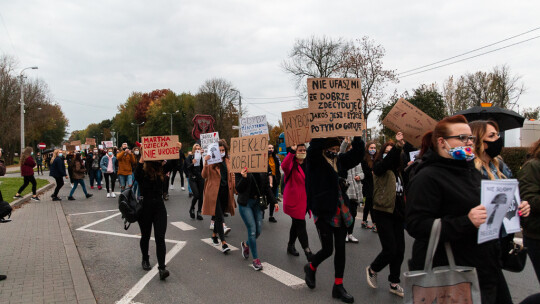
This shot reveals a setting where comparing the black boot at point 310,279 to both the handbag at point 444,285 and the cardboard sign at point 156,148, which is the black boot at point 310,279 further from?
the handbag at point 444,285

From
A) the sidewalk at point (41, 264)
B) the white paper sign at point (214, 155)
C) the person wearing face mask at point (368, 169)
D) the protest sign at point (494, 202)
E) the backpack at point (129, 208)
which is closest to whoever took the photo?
the protest sign at point (494, 202)

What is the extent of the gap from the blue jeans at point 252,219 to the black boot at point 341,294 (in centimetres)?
147

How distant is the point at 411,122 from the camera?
435cm

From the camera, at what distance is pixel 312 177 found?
4.26 meters

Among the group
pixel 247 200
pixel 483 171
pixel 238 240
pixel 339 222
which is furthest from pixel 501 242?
pixel 238 240

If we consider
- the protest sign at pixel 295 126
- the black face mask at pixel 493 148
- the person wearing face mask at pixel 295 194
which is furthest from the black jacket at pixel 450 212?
the person wearing face mask at pixel 295 194

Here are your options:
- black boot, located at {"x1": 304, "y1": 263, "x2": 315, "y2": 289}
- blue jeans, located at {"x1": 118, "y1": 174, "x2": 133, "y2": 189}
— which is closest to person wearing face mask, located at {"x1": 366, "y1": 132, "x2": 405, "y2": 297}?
black boot, located at {"x1": 304, "y1": 263, "x2": 315, "y2": 289}

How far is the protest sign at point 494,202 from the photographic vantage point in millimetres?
2143

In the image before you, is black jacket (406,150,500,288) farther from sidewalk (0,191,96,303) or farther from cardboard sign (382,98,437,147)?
sidewalk (0,191,96,303)

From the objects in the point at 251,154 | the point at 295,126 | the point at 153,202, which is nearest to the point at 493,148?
the point at 295,126

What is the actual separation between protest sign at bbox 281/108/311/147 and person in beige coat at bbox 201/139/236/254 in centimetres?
141

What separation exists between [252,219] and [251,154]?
0.97 meters

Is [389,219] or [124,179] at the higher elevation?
[389,219]

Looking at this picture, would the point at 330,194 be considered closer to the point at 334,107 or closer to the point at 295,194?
the point at 334,107
